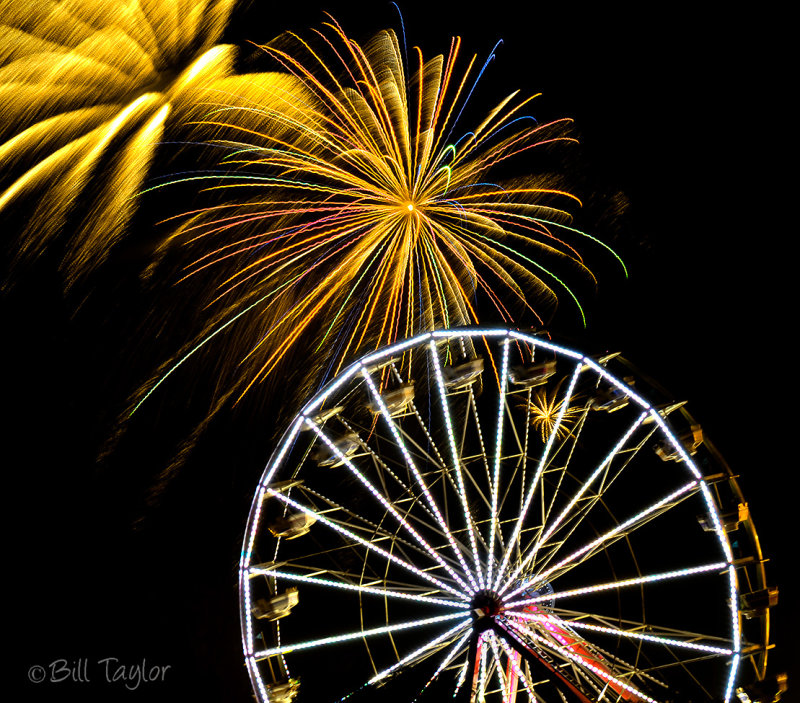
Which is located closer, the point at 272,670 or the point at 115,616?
the point at 272,670

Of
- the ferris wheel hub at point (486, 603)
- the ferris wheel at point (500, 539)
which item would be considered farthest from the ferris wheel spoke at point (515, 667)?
the ferris wheel hub at point (486, 603)

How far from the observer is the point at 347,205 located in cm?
911

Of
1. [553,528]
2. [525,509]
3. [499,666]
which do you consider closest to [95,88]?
[525,509]

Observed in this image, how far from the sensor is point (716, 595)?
1271 cm

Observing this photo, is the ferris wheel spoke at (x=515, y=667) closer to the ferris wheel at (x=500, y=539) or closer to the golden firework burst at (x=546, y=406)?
the ferris wheel at (x=500, y=539)

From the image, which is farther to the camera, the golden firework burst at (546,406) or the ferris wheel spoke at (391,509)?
the golden firework burst at (546,406)

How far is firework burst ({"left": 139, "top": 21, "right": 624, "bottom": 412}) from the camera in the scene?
8.98 metres

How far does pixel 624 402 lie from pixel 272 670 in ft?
17.3

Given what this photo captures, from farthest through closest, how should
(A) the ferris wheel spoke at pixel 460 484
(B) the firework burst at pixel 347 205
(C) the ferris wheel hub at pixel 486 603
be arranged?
1. (B) the firework burst at pixel 347 205
2. (A) the ferris wheel spoke at pixel 460 484
3. (C) the ferris wheel hub at pixel 486 603

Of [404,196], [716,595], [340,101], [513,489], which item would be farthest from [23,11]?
[716,595]

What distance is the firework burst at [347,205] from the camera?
8984mm

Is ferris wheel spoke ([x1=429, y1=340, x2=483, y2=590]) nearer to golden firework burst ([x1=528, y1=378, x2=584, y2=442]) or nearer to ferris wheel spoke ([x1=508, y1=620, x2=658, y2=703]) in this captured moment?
ferris wheel spoke ([x1=508, y1=620, x2=658, y2=703])

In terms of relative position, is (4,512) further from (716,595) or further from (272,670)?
(716,595)

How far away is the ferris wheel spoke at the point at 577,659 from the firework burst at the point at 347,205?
4048 mm
